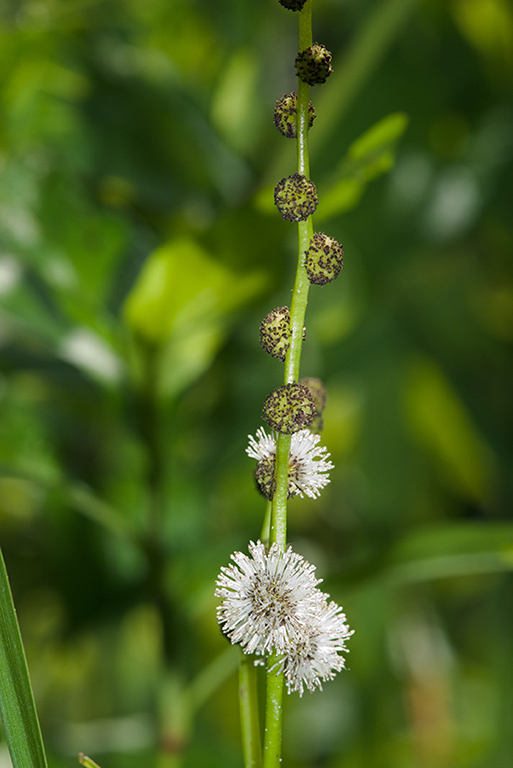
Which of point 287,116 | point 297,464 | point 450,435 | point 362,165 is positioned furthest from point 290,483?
point 450,435

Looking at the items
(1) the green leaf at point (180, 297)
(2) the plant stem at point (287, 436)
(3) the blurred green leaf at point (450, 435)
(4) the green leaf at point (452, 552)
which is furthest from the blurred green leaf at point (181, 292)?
(3) the blurred green leaf at point (450, 435)

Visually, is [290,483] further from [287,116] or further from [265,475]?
[287,116]

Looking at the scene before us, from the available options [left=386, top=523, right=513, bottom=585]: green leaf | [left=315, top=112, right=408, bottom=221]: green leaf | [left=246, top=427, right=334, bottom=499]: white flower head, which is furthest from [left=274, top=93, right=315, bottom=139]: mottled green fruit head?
[left=386, top=523, right=513, bottom=585]: green leaf

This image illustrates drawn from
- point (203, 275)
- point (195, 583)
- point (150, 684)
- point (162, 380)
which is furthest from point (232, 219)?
point (150, 684)

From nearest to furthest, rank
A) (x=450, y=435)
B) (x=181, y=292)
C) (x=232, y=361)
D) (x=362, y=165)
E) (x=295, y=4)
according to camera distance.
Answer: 1. (x=295, y=4)
2. (x=362, y=165)
3. (x=181, y=292)
4. (x=232, y=361)
5. (x=450, y=435)

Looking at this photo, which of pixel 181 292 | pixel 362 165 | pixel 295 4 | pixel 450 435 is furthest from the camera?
pixel 450 435

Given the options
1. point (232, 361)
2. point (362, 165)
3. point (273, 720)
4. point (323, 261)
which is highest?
point (232, 361)

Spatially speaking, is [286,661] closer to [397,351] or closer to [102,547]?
[102,547]
